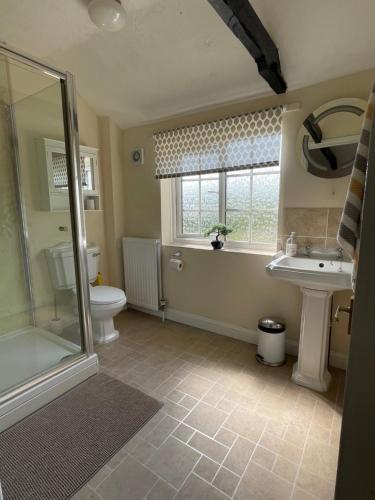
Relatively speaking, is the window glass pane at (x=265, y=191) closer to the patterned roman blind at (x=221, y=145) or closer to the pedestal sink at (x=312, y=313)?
the patterned roman blind at (x=221, y=145)

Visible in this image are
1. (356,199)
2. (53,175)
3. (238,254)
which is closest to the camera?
(356,199)

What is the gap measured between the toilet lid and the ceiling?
1.86 meters

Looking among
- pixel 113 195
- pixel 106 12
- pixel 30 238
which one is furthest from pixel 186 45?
pixel 30 238

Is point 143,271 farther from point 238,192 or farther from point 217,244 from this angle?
point 238,192

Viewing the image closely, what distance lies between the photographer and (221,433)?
1.56 m

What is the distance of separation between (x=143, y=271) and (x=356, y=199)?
98.3 inches

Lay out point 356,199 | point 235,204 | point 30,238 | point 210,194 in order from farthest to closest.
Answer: point 210,194
point 235,204
point 30,238
point 356,199

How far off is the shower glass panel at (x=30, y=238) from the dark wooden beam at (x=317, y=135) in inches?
70.7

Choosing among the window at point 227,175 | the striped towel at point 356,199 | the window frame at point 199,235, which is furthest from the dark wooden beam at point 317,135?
the striped towel at point 356,199

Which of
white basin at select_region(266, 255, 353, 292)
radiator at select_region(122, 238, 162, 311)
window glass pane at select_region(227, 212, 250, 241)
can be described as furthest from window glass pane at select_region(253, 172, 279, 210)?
radiator at select_region(122, 238, 162, 311)

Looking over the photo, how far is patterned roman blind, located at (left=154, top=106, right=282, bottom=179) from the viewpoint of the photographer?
2154 millimetres

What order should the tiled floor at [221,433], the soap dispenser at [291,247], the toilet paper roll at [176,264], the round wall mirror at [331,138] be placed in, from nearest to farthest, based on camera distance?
the tiled floor at [221,433] < the round wall mirror at [331,138] < the soap dispenser at [291,247] < the toilet paper roll at [176,264]

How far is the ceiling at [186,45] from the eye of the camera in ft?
5.18

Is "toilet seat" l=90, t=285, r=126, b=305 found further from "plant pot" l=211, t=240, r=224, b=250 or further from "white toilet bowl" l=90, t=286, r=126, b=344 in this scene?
"plant pot" l=211, t=240, r=224, b=250
